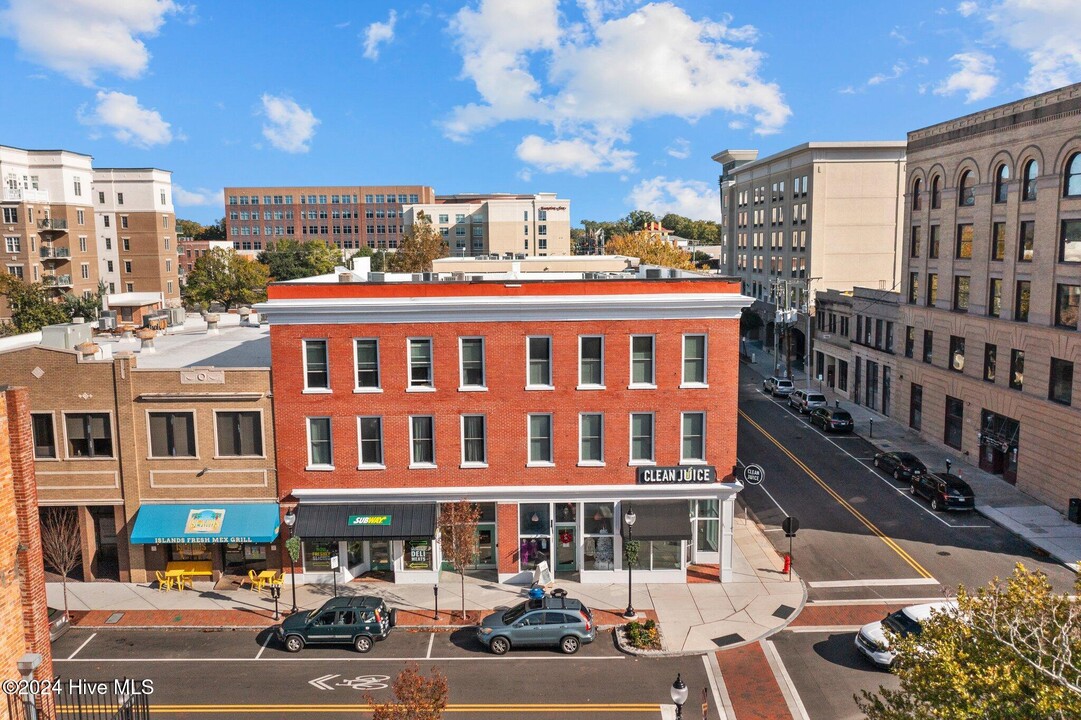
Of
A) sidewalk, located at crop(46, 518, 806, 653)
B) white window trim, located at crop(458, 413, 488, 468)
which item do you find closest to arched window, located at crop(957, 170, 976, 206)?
sidewalk, located at crop(46, 518, 806, 653)

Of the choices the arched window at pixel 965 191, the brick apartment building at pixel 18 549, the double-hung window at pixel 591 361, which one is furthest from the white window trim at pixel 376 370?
the arched window at pixel 965 191

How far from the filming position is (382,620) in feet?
87.7

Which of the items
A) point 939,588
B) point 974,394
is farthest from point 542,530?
point 974,394

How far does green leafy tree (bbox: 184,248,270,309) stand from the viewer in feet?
352

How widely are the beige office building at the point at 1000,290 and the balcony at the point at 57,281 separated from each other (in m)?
87.4

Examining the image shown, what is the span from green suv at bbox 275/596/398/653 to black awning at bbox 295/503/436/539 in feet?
12.4

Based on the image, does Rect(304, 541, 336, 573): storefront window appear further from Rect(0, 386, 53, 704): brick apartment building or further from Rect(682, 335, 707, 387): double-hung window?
Rect(0, 386, 53, 704): brick apartment building

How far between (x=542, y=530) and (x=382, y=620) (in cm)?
755

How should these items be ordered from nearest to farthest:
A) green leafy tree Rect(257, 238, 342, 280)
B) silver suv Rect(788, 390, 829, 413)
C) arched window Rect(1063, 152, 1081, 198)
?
arched window Rect(1063, 152, 1081, 198)
silver suv Rect(788, 390, 829, 413)
green leafy tree Rect(257, 238, 342, 280)

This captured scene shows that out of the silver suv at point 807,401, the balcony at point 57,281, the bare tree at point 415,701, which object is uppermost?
the balcony at point 57,281

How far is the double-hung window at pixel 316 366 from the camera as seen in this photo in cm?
3062

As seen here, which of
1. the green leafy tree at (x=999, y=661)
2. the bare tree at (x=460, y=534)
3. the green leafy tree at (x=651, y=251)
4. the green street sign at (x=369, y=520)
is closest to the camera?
the green leafy tree at (x=999, y=661)

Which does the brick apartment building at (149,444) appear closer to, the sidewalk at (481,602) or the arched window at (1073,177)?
the sidewalk at (481,602)

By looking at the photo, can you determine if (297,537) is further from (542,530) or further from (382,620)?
(542,530)
